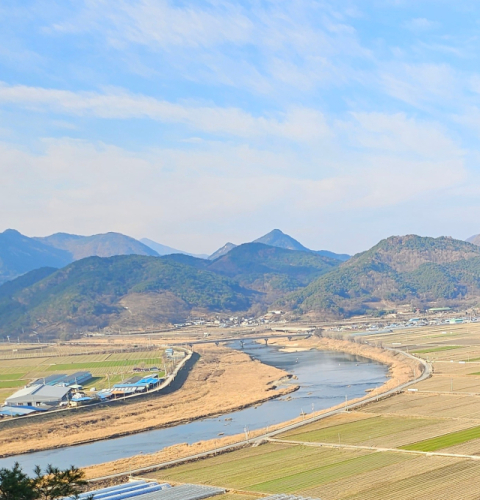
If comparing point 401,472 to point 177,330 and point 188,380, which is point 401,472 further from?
point 177,330

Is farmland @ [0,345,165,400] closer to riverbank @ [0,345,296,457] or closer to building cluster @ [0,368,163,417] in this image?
building cluster @ [0,368,163,417]

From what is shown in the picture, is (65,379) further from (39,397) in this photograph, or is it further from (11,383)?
(39,397)

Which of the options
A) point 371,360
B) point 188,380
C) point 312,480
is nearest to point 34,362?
point 188,380

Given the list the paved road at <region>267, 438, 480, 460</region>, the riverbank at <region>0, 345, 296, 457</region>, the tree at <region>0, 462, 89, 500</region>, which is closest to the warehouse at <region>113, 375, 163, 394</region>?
the riverbank at <region>0, 345, 296, 457</region>

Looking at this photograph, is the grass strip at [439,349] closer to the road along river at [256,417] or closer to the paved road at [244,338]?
the road along river at [256,417]

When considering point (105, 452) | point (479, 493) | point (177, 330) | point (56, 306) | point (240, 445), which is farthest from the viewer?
point (56, 306)

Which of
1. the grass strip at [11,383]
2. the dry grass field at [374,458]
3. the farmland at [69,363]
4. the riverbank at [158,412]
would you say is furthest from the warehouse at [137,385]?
the dry grass field at [374,458]

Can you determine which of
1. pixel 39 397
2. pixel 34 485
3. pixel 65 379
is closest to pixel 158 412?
pixel 39 397
